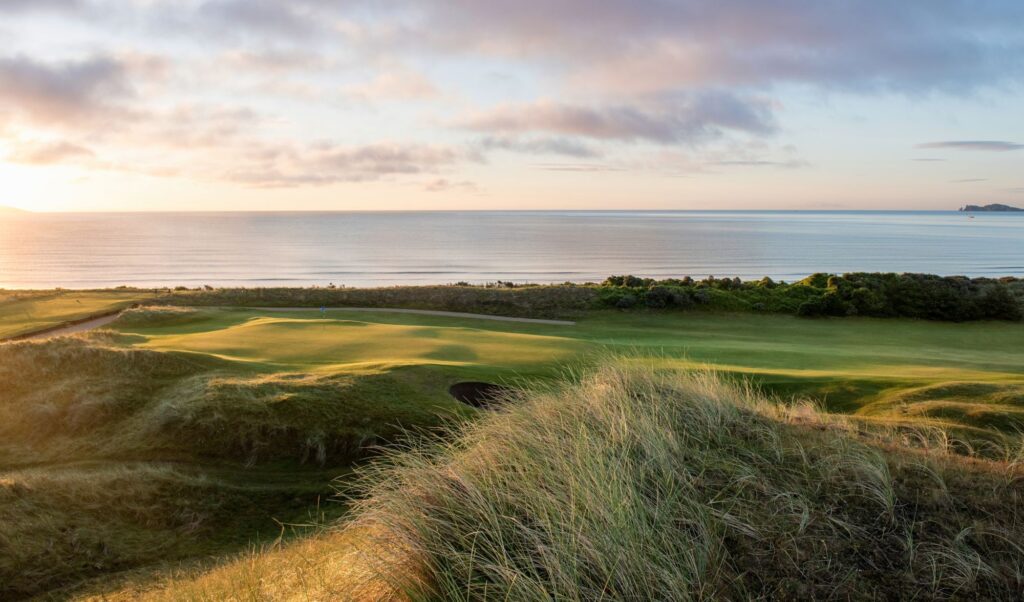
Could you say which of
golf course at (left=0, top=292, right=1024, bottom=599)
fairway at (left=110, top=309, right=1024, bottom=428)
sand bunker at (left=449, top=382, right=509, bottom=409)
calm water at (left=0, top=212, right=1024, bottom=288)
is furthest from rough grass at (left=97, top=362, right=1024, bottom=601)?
calm water at (left=0, top=212, right=1024, bottom=288)

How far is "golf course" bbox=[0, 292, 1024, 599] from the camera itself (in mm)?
7332

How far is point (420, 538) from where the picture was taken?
4328 mm

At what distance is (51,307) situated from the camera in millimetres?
25719

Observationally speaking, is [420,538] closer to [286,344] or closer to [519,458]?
[519,458]

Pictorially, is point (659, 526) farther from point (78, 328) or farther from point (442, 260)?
point (442, 260)

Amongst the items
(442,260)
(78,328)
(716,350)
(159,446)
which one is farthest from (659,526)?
(442,260)

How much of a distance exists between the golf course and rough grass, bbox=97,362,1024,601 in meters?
0.73

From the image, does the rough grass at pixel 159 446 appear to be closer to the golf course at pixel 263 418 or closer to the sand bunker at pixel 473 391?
the golf course at pixel 263 418

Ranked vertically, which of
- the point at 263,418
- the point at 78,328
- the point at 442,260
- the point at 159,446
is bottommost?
the point at 159,446

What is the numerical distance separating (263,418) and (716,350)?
11.6 m

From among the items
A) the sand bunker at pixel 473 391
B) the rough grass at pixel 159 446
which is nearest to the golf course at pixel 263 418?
the rough grass at pixel 159 446

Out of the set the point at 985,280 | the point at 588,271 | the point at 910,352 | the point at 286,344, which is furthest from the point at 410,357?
Result: the point at 588,271

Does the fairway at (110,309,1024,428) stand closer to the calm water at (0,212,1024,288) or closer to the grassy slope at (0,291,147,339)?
the grassy slope at (0,291,147,339)

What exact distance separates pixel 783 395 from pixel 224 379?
10941 millimetres
